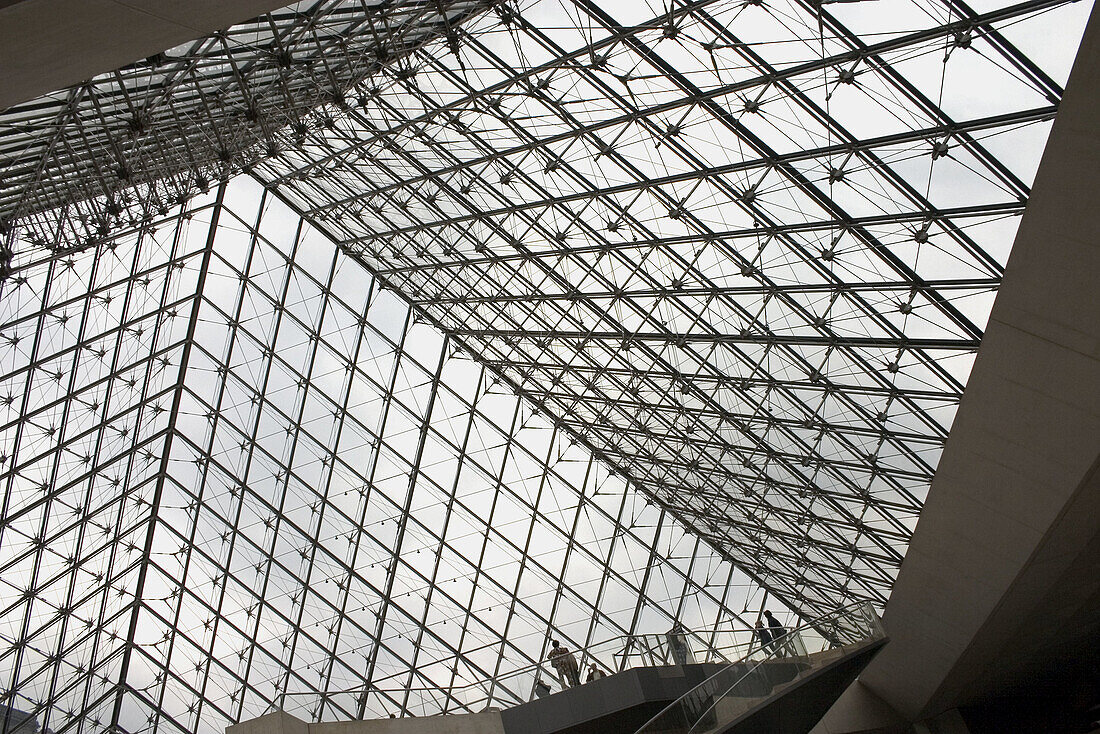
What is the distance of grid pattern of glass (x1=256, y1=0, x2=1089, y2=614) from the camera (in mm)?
16391

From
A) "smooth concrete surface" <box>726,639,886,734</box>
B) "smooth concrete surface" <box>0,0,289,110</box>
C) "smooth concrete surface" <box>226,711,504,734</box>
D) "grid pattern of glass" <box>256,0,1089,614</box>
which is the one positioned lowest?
"smooth concrete surface" <box>726,639,886,734</box>

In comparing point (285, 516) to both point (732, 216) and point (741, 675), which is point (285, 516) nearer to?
point (741, 675)

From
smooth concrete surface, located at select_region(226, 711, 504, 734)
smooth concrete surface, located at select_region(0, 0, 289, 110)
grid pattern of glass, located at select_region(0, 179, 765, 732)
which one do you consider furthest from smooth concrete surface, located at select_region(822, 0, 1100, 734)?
grid pattern of glass, located at select_region(0, 179, 765, 732)

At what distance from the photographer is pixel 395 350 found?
1554 inches

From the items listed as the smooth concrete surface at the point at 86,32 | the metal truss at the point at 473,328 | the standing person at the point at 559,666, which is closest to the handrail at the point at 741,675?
the metal truss at the point at 473,328

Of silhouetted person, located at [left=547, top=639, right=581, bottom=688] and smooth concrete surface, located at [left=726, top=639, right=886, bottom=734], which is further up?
silhouetted person, located at [left=547, top=639, right=581, bottom=688]

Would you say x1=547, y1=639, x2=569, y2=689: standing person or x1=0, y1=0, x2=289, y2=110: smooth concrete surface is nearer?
x1=0, y1=0, x2=289, y2=110: smooth concrete surface

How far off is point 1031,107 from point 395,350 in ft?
95.6

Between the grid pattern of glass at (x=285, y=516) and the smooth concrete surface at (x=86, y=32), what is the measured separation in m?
31.0

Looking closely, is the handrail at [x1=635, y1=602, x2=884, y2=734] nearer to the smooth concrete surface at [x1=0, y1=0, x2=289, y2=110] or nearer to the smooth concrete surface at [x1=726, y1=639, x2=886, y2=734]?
the smooth concrete surface at [x1=726, y1=639, x2=886, y2=734]

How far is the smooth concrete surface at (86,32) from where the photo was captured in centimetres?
496

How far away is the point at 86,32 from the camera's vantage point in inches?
213

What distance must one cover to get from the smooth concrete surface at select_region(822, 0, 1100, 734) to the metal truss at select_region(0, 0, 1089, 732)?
155 inches

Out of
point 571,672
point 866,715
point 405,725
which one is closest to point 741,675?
point 571,672
